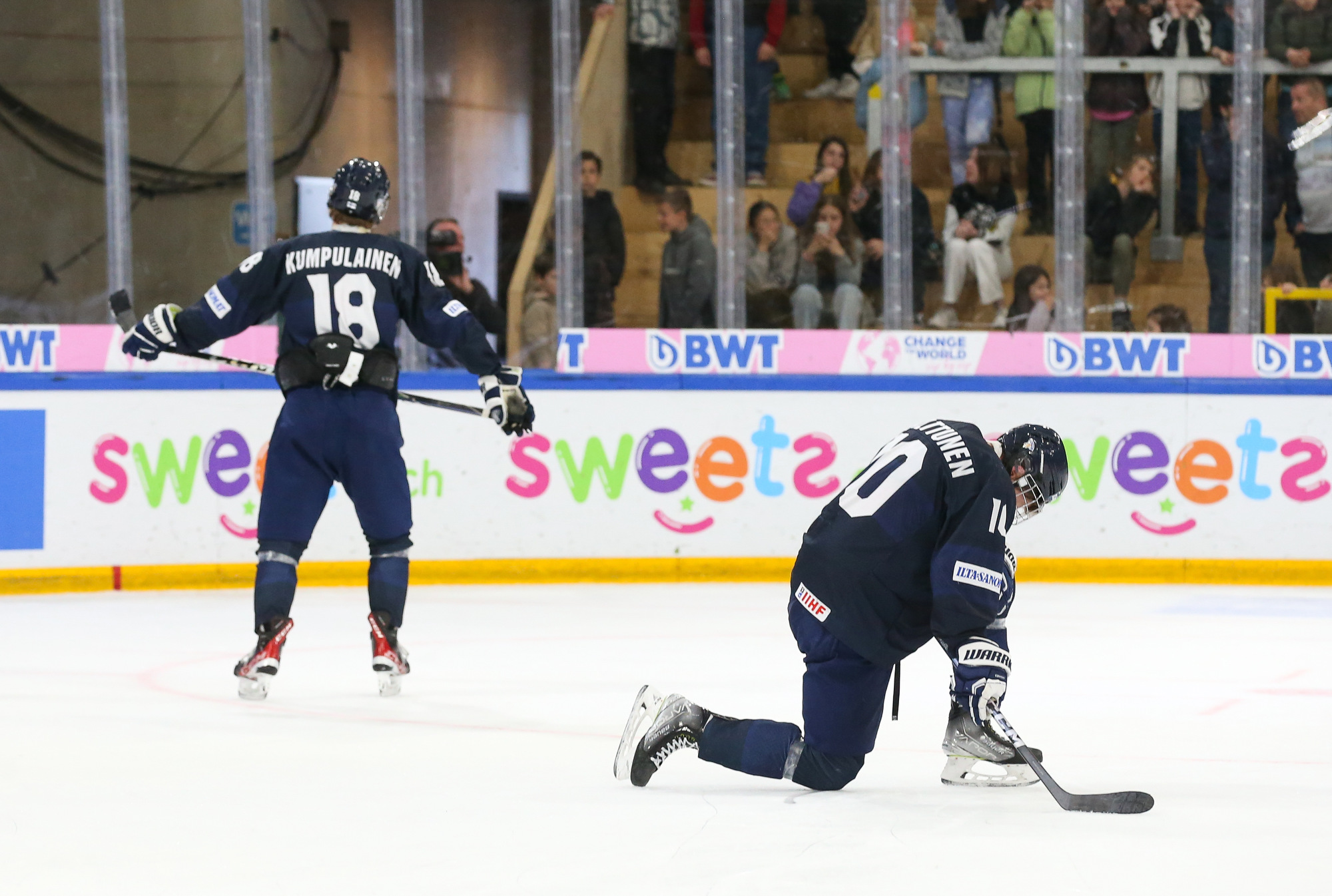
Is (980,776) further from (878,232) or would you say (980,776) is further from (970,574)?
(878,232)

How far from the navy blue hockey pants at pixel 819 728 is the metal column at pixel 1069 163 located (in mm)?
4690

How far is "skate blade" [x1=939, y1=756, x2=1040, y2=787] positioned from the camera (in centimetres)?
332

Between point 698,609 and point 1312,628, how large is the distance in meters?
2.10

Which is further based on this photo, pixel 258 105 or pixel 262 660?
pixel 258 105

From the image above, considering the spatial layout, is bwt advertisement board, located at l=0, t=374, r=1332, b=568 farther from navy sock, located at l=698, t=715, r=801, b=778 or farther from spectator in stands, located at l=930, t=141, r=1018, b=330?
navy sock, located at l=698, t=715, r=801, b=778

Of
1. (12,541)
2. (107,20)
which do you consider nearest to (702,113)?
(107,20)

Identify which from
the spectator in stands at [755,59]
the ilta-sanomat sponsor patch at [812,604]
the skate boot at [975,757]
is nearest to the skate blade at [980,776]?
the skate boot at [975,757]

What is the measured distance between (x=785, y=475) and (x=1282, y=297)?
237 cm

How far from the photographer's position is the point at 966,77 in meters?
7.74

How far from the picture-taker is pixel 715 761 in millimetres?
3242

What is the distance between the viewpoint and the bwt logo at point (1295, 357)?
24.1ft

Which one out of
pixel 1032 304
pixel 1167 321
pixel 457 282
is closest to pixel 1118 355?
pixel 1167 321

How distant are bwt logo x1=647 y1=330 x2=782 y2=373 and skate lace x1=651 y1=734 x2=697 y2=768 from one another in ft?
13.8

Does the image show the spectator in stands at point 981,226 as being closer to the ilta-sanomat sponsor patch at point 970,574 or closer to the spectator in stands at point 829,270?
the spectator in stands at point 829,270
